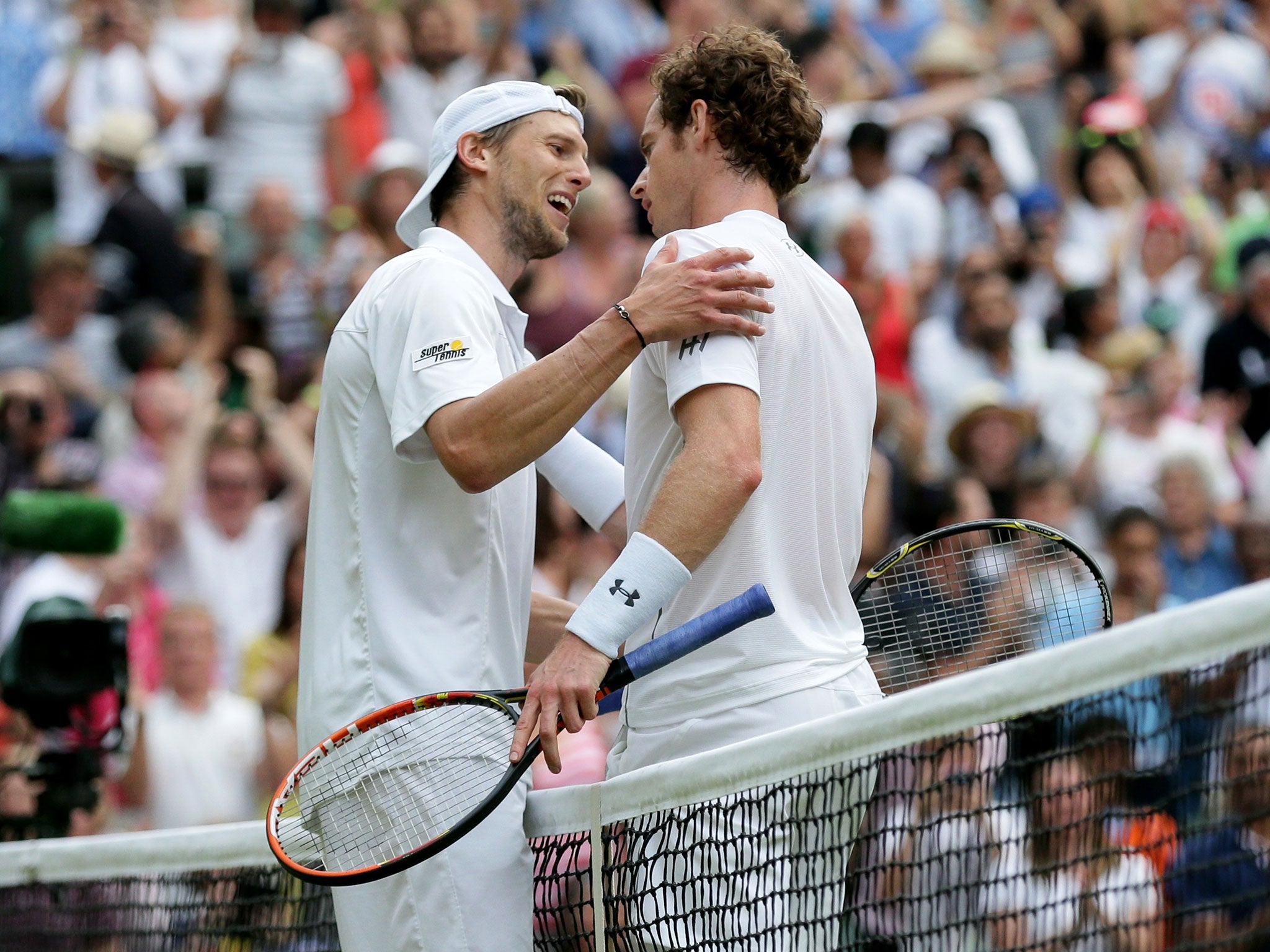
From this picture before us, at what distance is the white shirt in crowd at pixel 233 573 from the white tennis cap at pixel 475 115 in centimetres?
353

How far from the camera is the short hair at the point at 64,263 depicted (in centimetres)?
820

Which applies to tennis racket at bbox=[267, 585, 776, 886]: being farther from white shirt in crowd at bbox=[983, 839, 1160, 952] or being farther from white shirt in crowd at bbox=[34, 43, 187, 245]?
white shirt in crowd at bbox=[34, 43, 187, 245]

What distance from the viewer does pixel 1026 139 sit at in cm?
1176

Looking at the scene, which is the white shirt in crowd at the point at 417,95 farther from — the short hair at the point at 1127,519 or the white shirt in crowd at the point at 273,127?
the short hair at the point at 1127,519

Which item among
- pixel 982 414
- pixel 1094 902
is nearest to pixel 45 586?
pixel 982 414

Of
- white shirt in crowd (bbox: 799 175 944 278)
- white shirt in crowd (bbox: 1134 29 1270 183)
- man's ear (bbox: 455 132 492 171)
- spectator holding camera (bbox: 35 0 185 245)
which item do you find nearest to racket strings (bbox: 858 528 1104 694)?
man's ear (bbox: 455 132 492 171)

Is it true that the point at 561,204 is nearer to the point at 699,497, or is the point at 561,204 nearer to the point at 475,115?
the point at 475,115

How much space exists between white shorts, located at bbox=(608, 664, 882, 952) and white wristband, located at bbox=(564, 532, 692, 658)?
30cm

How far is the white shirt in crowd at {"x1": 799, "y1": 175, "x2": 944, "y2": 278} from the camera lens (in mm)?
9648

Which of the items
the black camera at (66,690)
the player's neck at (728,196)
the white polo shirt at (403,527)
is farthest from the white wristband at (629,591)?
the black camera at (66,690)

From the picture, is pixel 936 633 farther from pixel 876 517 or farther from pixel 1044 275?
pixel 1044 275

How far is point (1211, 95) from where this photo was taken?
37.6 feet

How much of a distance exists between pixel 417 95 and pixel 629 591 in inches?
281

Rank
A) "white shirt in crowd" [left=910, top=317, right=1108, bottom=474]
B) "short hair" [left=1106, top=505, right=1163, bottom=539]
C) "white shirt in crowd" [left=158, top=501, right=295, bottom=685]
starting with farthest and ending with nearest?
"white shirt in crowd" [left=910, top=317, right=1108, bottom=474] → "short hair" [left=1106, top=505, right=1163, bottom=539] → "white shirt in crowd" [left=158, top=501, right=295, bottom=685]
